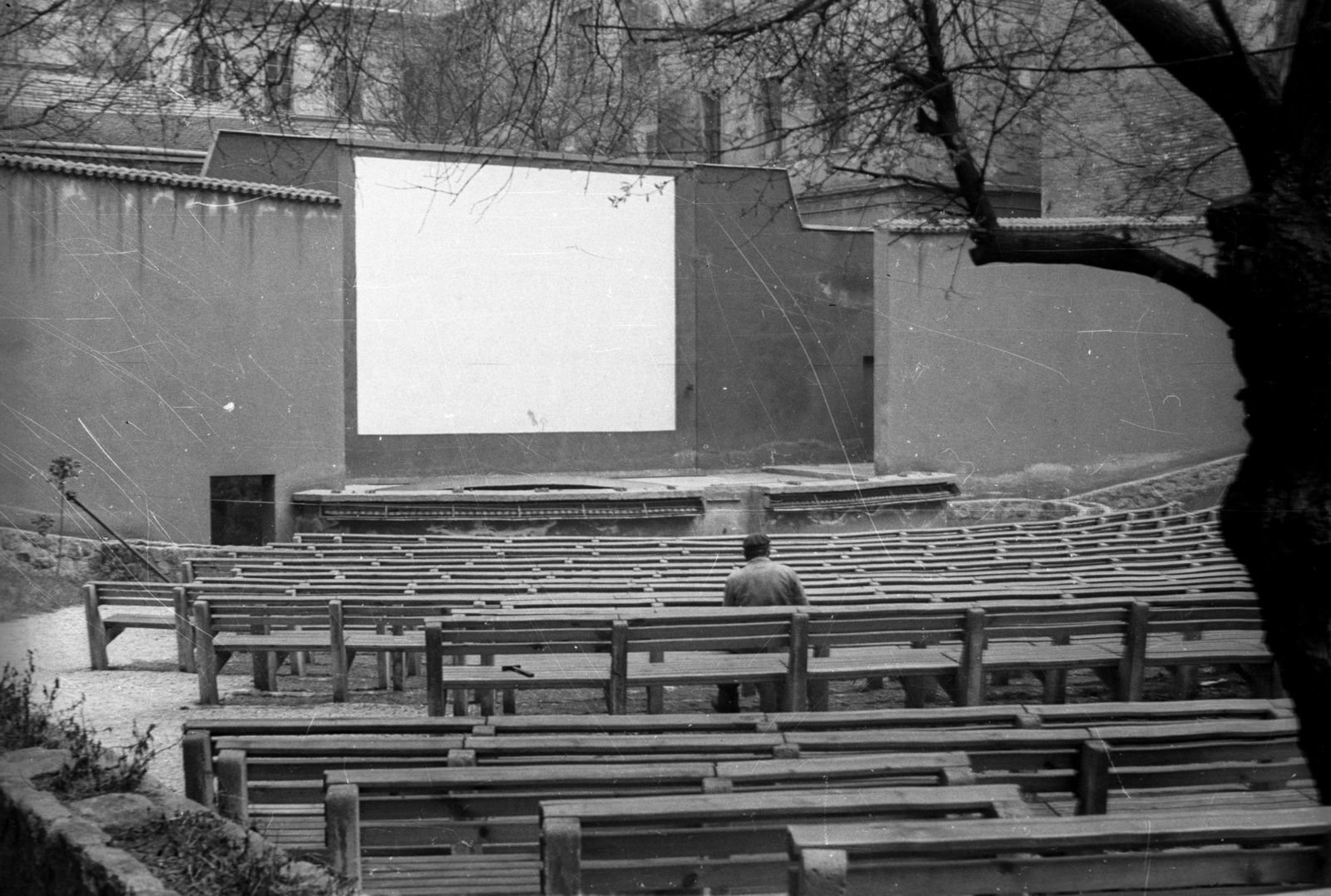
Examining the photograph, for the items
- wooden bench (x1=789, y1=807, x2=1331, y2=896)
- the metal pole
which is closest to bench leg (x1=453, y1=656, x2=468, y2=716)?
wooden bench (x1=789, y1=807, x2=1331, y2=896)

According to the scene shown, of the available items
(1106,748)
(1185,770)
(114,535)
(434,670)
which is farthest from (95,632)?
(1185,770)

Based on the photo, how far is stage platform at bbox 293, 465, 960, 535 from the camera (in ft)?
60.3

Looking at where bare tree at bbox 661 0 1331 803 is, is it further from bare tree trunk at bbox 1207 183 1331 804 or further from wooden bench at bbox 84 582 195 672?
wooden bench at bbox 84 582 195 672

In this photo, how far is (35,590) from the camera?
12547mm

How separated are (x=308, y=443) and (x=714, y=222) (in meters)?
11.6

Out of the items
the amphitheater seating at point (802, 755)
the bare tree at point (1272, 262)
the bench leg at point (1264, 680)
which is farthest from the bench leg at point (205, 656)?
the bench leg at point (1264, 680)

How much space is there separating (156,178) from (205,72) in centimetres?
1219

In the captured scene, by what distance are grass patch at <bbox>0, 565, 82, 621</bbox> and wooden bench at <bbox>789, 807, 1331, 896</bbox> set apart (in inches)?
332

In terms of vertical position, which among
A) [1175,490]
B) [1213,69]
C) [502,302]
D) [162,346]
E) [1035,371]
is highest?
[502,302]

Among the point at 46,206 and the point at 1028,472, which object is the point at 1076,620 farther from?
the point at 1028,472

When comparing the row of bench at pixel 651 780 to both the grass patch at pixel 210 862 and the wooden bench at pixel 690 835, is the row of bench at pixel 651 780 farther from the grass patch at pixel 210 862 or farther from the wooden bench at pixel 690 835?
the grass patch at pixel 210 862

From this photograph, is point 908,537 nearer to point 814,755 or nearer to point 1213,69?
point 814,755

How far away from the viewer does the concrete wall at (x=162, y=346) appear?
14.9 metres

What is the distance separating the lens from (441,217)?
23.2 m
